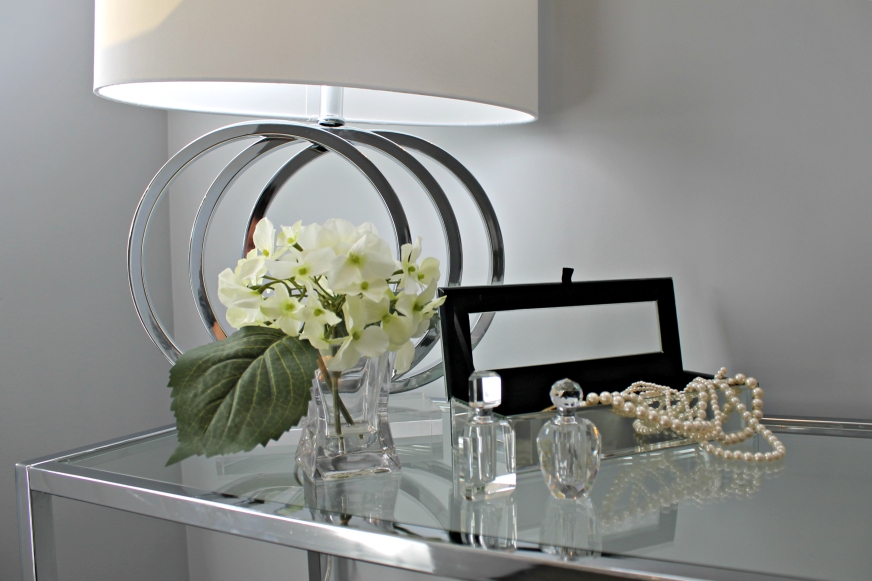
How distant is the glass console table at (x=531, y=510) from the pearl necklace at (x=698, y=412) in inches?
0.7

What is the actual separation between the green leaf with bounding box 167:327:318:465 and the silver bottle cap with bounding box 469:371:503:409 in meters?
0.13

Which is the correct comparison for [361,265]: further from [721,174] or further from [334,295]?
[721,174]

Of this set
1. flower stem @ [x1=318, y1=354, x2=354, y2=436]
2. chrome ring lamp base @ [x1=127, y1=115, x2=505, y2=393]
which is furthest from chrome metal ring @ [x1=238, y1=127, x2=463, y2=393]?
flower stem @ [x1=318, y1=354, x2=354, y2=436]

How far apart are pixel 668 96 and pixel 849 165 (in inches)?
9.1

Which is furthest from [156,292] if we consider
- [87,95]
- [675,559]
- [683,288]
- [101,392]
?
[675,559]

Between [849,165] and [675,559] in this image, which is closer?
[675,559]

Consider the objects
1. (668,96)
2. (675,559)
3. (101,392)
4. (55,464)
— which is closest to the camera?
(675,559)

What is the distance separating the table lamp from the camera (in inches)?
26.4

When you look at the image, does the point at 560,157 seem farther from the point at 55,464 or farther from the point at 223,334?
the point at 55,464

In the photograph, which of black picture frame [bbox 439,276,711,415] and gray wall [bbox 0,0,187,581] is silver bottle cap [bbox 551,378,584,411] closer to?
black picture frame [bbox 439,276,711,415]

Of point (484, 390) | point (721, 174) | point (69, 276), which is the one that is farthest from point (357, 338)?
point (69, 276)

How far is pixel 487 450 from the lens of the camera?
0.57 metres

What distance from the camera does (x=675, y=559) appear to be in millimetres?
440

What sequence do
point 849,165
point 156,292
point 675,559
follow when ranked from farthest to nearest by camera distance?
point 156,292 < point 849,165 < point 675,559
